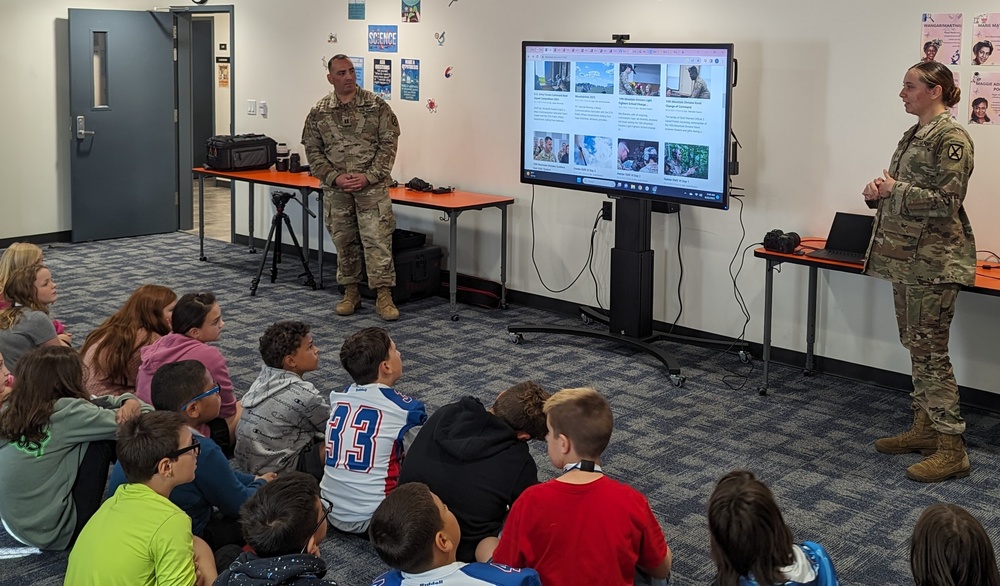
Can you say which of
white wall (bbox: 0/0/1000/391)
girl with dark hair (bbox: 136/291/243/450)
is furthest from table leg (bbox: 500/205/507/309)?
girl with dark hair (bbox: 136/291/243/450)

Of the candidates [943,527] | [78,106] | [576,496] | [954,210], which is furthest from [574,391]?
[78,106]

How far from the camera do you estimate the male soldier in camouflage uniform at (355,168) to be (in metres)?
6.78

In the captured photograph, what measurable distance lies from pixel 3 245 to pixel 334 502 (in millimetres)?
6273

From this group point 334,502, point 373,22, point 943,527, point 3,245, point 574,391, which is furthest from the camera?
point 3,245

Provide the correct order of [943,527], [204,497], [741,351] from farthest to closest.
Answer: [741,351], [204,497], [943,527]

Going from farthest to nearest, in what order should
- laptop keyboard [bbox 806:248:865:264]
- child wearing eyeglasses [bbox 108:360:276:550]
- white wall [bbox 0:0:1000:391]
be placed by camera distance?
white wall [bbox 0:0:1000:391] < laptop keyboard [bbox 806:248:865:264] < child wearing eyeglasses [bbox 108:360:276:550]

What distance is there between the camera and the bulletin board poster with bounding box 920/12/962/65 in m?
4.84

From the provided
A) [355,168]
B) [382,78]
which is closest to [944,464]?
[355,168]

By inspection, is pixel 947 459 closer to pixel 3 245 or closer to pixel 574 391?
pixel 574 391

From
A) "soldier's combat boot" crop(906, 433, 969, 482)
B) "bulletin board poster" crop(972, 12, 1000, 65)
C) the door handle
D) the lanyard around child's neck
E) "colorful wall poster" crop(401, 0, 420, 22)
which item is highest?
Answer: "colorful wall poster" crop(401, 0, 420, 22)

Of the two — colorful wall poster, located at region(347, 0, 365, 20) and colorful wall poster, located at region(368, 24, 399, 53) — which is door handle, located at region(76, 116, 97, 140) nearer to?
colorful wall poster, located at region(347, 0, 365, 20)

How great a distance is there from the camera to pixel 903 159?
13.9ft

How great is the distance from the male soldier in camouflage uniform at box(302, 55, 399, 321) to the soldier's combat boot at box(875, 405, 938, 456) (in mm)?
3306

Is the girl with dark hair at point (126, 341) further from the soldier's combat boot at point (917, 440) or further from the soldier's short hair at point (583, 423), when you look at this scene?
the soldier's combat boot at point (917, 440)
